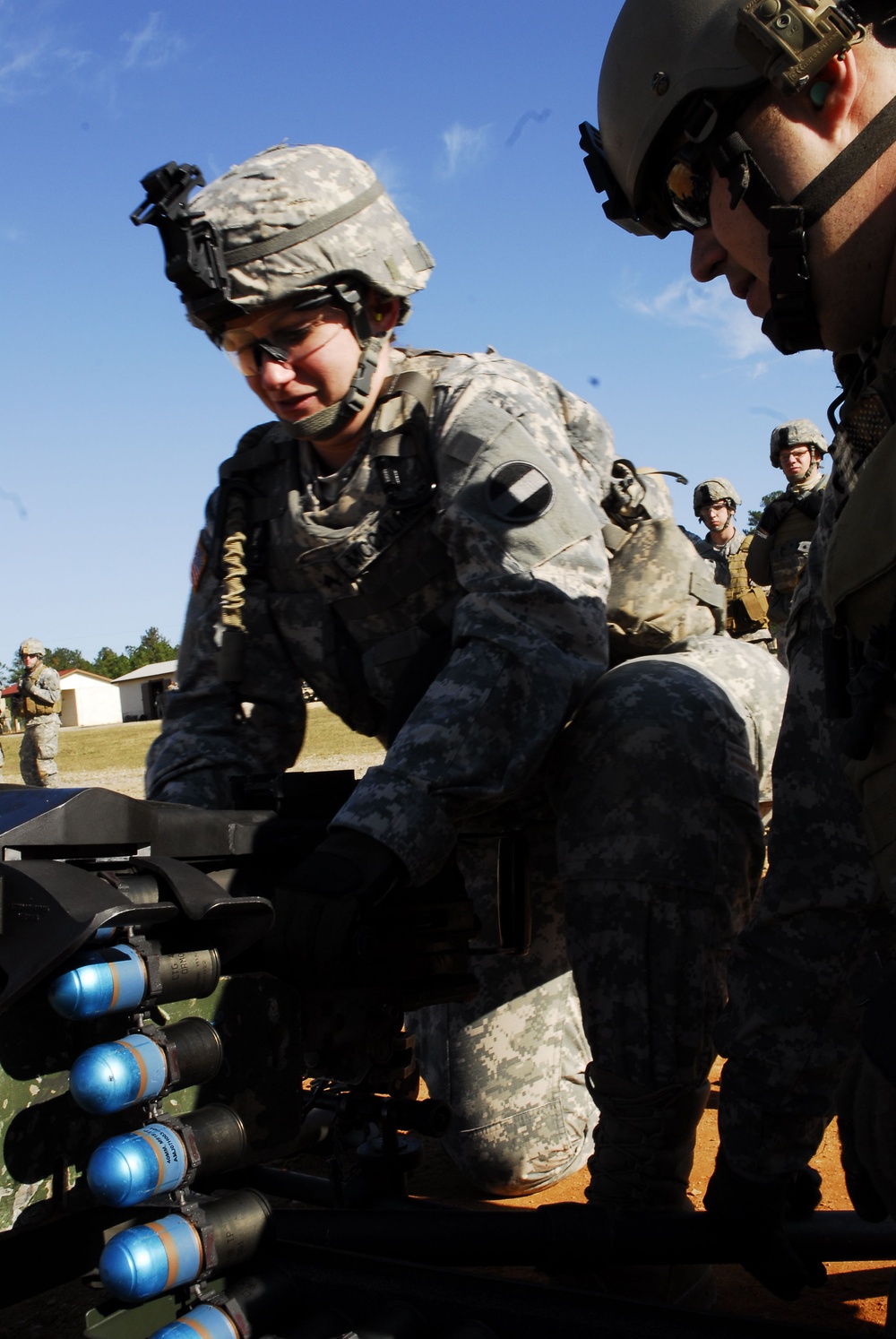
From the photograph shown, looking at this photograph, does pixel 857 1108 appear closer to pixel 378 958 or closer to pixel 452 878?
pixel 378 958

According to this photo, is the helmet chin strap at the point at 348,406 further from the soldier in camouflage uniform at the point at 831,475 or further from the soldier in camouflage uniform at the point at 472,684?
the soldier in camouflage uniform at the point at 831,475

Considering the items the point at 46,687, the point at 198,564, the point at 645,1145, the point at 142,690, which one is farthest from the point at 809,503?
the point at 142,690

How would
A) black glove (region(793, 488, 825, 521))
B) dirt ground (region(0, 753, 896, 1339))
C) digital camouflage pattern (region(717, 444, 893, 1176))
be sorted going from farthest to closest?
1. black glove (region(793, 488, 825, 521))
2. dirt ground (region(0, 753, 896, 1339))
3. digital camouflage pattern (region(717, 444, 893, 1176))

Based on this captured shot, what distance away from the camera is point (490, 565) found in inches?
113

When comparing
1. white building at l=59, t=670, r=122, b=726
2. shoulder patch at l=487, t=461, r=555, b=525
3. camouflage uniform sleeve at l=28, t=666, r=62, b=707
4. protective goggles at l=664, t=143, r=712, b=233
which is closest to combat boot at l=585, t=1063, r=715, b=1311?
shoulder patch at l=487, t=461, r=555, b=525

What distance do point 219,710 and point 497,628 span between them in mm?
1163

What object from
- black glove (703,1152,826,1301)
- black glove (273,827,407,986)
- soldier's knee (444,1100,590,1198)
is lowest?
soldier's knee (444,1100,590,1198)

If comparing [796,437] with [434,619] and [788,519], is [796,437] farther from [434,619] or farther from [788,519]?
[434,619]

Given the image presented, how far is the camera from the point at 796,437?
1166 cm

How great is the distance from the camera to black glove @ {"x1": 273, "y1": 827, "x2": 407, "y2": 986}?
2.15m

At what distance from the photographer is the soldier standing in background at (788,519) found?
11.2m

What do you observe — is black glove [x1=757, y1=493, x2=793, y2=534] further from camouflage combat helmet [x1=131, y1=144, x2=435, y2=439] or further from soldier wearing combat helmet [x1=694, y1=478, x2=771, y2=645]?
camouflage combat helmet [x1=131, y1=144, x2=435, y2=439]

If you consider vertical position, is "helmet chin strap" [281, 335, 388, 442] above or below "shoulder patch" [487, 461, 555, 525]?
above

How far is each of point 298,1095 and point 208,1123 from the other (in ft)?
1.01
